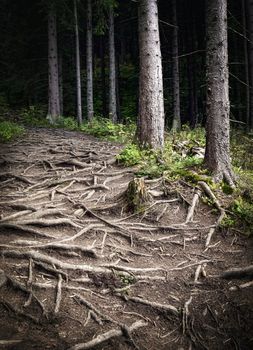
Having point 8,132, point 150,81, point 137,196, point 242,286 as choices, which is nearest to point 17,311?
point 242,286

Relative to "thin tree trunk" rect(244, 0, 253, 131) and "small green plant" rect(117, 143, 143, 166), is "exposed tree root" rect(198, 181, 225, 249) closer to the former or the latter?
"small green plant" rect(117, 143, 143, 166)

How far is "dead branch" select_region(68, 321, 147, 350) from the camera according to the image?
10.6 feet

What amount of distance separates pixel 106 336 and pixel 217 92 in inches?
211

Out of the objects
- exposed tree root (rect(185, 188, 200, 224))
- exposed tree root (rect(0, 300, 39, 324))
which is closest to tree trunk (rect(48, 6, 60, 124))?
exposed tree root (rect(185, 188, 200, 224))

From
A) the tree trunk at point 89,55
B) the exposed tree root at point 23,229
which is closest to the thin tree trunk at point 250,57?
the tree trunk at point 89,55

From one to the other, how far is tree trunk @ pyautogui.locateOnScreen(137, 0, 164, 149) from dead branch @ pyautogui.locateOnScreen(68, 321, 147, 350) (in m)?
6.04

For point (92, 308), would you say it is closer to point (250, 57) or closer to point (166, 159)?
point (166, 159)

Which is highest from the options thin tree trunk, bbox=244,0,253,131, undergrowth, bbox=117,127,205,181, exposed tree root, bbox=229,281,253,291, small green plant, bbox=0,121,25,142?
thin tree trunk, bbox=244,0,253,131

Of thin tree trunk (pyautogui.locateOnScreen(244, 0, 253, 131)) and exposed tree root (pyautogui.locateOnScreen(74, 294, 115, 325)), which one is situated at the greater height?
thin tree trunk (pyautogui.locateOnScreen(244, 0, 253, 131))

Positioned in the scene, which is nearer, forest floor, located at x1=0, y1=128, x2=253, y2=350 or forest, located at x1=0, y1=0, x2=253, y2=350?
forest floor, located at x1=0, y1=128, x2=253, y2=350

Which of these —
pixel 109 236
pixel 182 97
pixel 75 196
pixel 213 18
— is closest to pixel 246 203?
pixel 109 236

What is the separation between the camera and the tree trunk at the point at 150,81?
913 centimetres

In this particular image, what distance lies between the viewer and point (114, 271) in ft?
14.9

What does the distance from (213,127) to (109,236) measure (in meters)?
3.37
